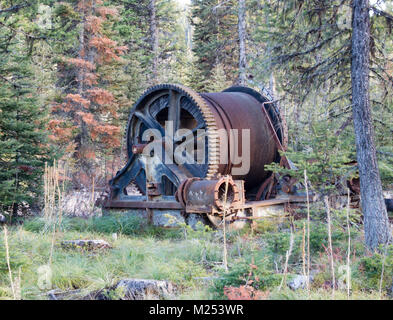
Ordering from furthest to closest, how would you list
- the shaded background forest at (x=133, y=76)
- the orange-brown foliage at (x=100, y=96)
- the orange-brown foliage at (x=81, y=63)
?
Answer: the orange-brown foliage at (x=100, y=96)
the orange-brown foliage at (x=81, y=63)
the shaded background forest at (x=133, y=76)

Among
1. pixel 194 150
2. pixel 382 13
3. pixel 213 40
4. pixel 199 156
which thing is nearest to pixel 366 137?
pixel 382 13

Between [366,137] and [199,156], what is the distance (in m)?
3.64

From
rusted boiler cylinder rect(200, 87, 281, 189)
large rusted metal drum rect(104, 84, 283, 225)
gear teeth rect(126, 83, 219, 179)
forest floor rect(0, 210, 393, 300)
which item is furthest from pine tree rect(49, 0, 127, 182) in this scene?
forest floor rect(0, 210, 393, 300)

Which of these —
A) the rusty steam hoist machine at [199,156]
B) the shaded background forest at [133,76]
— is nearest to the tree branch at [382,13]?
the shaded background forest at [133,76]

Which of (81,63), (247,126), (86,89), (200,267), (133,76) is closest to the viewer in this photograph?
(200,267)

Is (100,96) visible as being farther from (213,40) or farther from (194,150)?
(213,40)

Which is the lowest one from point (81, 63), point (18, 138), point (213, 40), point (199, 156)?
point (199, 156)

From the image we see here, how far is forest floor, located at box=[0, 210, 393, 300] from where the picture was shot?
382cm

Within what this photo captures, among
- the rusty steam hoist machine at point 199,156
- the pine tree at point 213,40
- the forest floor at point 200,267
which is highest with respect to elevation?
the pine tree at point 213,40

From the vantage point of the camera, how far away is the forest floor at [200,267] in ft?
12.5

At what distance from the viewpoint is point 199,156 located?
325 inches

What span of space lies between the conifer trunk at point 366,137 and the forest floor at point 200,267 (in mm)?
384

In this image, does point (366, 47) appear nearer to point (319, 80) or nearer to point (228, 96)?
point (319, 80)

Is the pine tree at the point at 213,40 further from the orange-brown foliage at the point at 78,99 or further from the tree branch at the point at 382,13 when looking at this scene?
the tree branch at the point at 382,13
